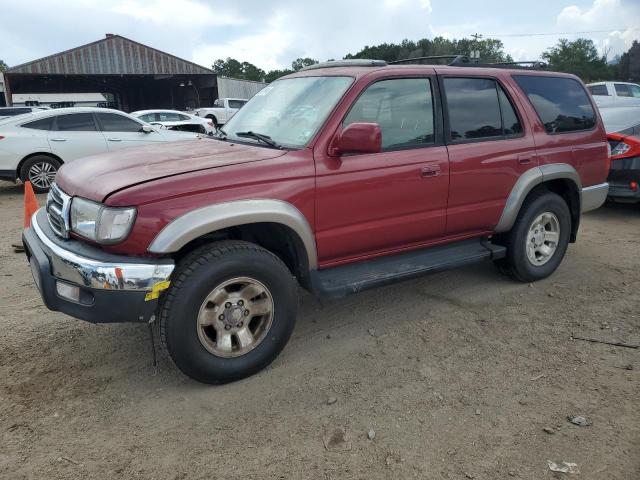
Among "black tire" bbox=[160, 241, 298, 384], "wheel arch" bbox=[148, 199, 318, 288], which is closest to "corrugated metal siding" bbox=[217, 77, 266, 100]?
"wheel arch" bbox=[148, 199, 318, 288]

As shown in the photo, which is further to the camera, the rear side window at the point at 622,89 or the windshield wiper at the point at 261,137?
the rear side window at the point at 622,89

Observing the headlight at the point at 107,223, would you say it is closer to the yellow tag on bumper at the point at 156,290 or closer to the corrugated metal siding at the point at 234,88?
the yellow tag on bumper at the point at 156,290

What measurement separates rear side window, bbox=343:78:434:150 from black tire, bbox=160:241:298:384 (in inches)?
45.3

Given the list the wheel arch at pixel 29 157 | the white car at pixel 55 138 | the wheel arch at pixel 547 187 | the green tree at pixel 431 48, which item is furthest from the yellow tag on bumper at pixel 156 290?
the green tree at pixel 431 48

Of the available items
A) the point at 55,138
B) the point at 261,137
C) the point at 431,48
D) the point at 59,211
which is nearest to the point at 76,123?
the point at 55,138

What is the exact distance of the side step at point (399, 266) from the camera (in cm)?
338

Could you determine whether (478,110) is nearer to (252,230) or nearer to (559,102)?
(559,102)

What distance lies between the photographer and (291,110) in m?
3.70

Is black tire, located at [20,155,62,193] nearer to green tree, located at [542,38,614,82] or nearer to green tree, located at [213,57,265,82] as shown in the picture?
green tree, located at [542,38,614,82]

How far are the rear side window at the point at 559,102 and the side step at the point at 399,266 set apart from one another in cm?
129

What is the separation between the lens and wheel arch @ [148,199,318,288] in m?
2.74

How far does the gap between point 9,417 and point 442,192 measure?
317 cm

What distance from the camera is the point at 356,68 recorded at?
372 cm

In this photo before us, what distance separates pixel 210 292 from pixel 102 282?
0.58 m
